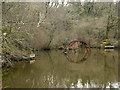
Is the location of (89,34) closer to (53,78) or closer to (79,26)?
(79,26)

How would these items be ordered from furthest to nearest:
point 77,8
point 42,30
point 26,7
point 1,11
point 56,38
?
point 77,8, point 56,38, point 42,30, point 26,7, point 1,11

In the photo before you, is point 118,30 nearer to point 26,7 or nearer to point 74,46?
point 74,46

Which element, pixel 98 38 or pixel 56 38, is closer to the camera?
pixel 56 38

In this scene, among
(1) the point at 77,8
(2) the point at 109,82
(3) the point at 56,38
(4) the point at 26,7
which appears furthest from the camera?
(1) the point at 77,8

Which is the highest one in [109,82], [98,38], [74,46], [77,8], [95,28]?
[77,8]

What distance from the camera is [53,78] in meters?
6.02

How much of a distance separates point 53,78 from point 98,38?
50.0 ft

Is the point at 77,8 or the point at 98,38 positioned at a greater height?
the point at 77,8

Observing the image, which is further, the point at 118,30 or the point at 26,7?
the point at 118,30

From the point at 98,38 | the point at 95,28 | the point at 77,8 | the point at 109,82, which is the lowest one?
the point at 109,82

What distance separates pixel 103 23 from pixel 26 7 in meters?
11.0

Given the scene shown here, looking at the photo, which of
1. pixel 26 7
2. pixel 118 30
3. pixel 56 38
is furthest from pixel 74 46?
pixel 26 7

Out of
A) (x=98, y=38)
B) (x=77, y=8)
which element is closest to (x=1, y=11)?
(x=98, y=38)

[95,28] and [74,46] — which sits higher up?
[95,28]
